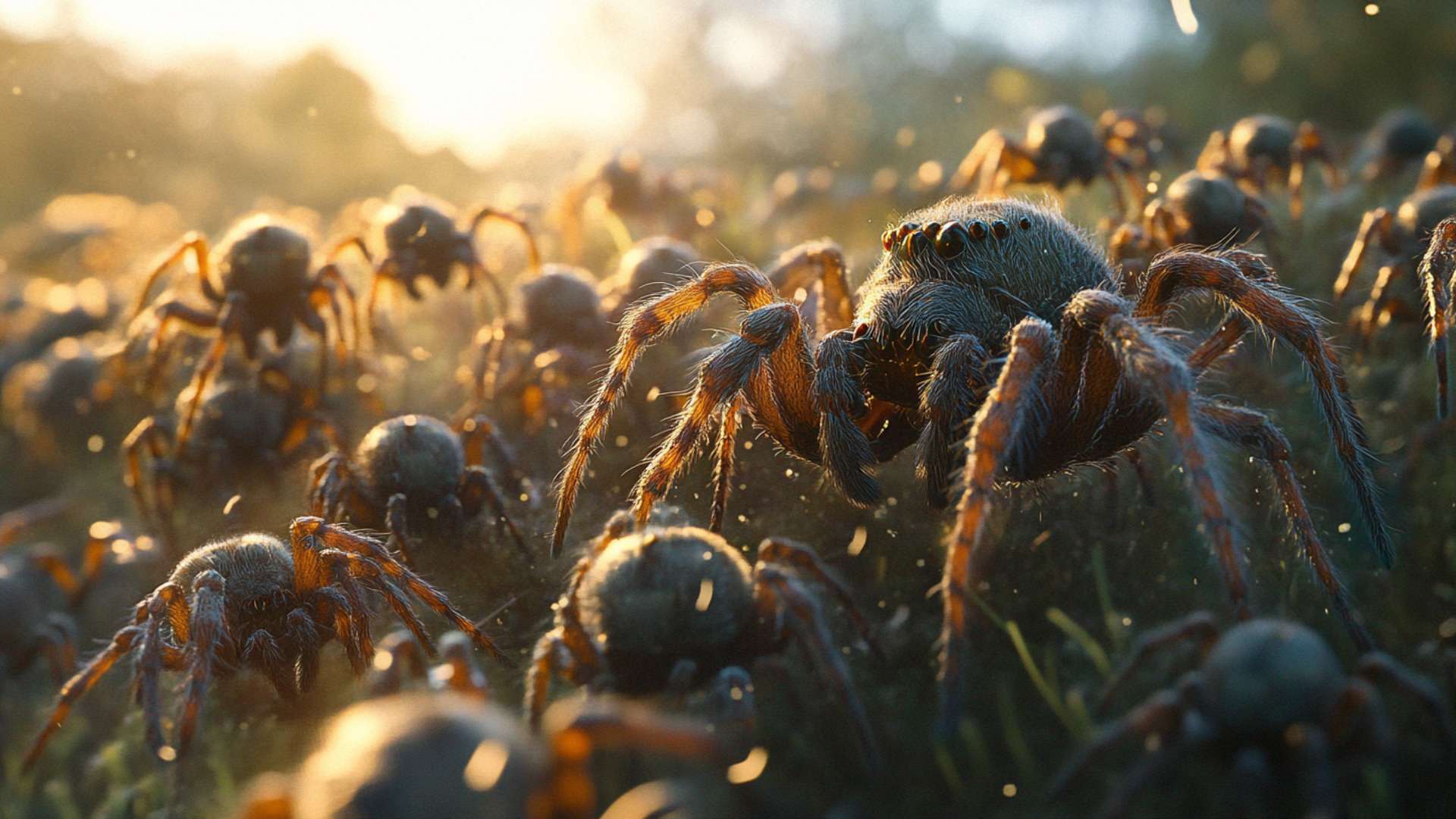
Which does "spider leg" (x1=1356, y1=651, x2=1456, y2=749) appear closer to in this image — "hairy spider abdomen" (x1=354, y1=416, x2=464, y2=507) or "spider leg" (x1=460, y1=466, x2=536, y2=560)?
"spider leg" (x1=460, y1=466, x2=536, y2=560)

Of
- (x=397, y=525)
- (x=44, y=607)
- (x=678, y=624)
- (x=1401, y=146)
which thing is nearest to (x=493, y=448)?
(x=397, y=525)

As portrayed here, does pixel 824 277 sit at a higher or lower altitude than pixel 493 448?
higher

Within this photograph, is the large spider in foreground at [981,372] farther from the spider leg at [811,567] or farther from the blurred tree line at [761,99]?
the blurred tree line at [761,99]

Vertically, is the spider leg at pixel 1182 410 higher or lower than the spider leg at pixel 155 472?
higher

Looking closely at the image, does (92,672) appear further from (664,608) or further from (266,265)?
(266,265)

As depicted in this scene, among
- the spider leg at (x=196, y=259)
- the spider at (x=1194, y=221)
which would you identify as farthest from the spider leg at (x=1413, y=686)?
the spider leg at (x=196, y=259)

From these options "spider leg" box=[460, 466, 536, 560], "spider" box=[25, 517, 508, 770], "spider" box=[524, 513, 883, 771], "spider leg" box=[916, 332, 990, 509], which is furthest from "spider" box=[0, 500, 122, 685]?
"spider leg" box=[916, 332, 990, 509]
